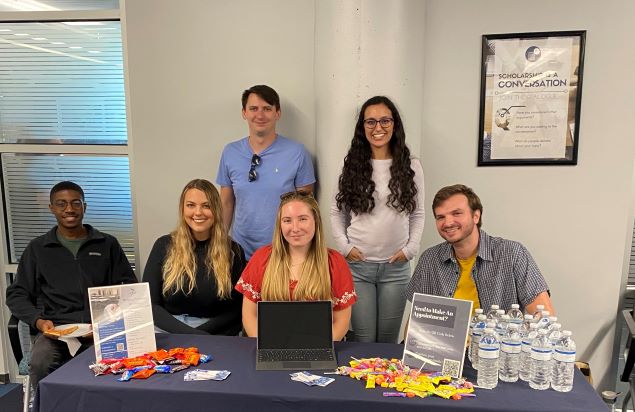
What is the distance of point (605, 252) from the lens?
8.86ft

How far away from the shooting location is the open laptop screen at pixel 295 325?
1.63 metres

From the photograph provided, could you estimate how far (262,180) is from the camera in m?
2.60

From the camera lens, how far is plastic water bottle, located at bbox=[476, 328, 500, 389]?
55.2 inches

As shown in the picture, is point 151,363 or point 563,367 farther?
point 151,363

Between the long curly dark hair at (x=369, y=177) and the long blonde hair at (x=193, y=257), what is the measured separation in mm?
614

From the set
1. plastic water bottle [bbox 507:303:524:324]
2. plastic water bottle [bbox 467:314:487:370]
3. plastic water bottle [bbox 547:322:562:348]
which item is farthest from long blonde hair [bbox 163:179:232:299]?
plastic water bottle [bbox 547:322:562:348]

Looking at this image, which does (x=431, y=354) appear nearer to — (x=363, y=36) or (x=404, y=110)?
(x=404, y=110)

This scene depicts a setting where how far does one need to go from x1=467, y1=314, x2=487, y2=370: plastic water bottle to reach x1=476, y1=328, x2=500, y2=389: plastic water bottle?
0.27 ft

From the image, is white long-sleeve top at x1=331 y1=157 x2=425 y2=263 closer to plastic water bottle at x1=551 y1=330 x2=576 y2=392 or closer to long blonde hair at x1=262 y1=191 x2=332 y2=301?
long blonde hair at x1=262 y1=191 x2=332 y2=301

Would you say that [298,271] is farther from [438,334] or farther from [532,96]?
[532,96]

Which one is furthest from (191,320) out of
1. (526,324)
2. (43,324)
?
(526,324)

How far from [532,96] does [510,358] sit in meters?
1.72

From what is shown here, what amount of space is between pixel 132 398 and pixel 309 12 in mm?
2207

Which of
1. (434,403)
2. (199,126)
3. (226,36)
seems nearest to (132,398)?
(434,403)
